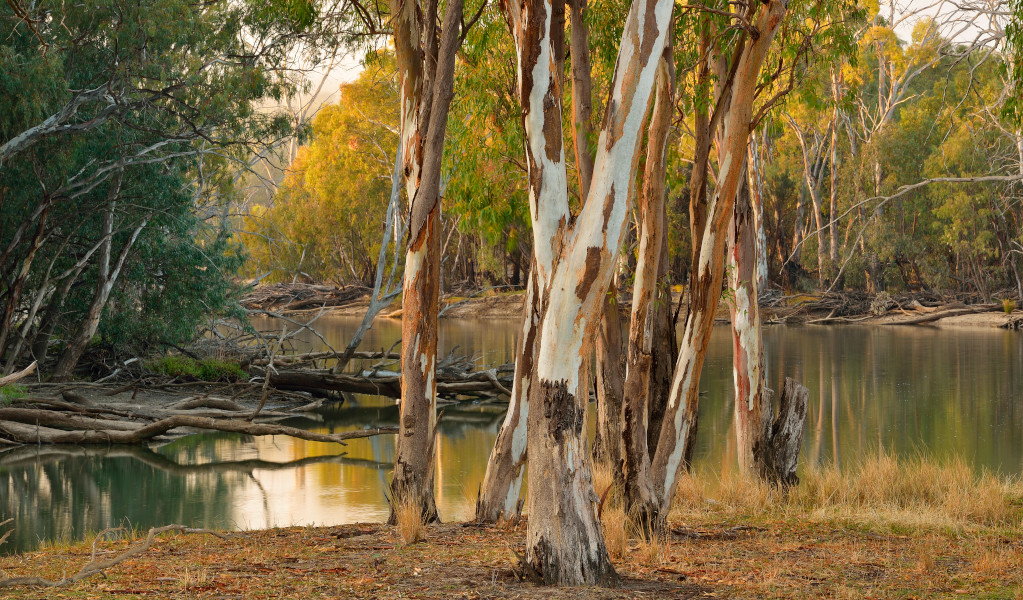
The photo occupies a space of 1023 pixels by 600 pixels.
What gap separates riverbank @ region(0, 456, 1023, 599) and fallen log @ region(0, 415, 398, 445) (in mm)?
4204

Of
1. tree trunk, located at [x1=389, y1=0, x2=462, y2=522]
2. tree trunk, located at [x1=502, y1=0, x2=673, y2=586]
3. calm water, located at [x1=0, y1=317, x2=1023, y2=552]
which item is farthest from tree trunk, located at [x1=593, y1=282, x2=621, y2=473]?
tree trunk, located at [x1=502, y1=0, x2=673, y2=586]

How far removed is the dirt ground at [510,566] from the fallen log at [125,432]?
15.2 feet

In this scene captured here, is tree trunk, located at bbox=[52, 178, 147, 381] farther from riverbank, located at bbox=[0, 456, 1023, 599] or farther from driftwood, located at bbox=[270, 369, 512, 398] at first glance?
riverbank, located at bbox=[0, 456, 1023, 599]

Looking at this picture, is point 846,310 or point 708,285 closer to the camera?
point 708,285

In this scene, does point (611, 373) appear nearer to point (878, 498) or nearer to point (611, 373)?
point (611, 373)

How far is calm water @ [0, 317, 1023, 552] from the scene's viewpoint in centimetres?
916

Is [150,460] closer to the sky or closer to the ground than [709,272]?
closer to the ground

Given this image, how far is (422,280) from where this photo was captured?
691 cm

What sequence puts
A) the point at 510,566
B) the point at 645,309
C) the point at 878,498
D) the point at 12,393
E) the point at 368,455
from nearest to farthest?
the point at 510,566
the point at 645,309
the point at 878,498
the point at 12,393
the point at 368,455

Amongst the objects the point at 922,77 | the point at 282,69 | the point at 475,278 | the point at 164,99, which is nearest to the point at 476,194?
the point at 282,69

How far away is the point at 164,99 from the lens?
1504 centimetres

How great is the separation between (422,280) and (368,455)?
5847 mm

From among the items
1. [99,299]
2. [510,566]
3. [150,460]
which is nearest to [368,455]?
[150,460]

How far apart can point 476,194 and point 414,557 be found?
147 inches
